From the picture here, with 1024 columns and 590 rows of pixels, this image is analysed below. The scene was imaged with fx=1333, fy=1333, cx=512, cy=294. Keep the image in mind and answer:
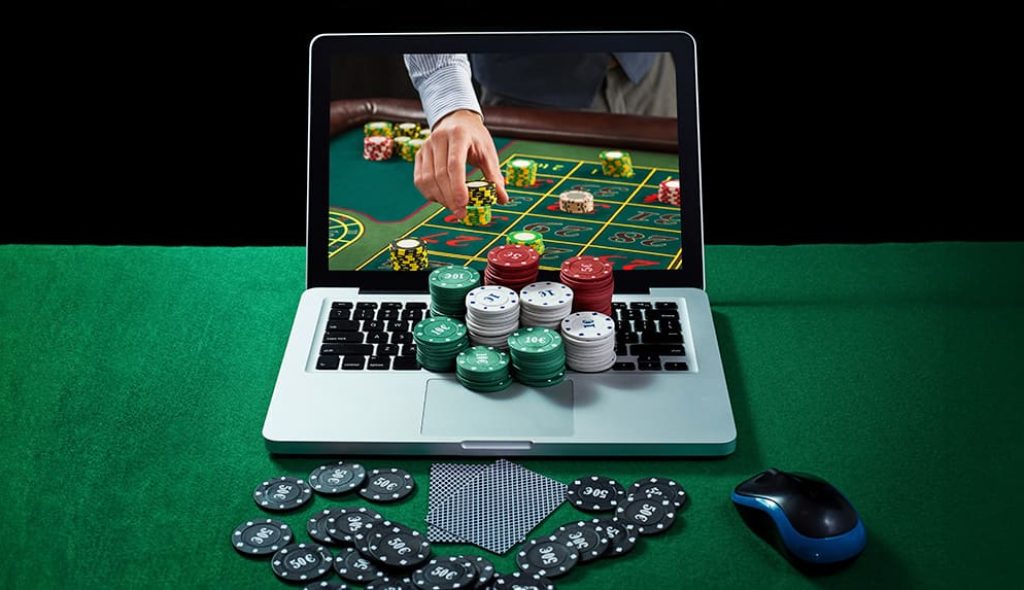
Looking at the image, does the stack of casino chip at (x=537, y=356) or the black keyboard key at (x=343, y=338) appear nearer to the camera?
the stack of casino chip at (x=537, y=356)

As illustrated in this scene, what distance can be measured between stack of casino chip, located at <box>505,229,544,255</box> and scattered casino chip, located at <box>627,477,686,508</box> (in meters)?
0.53

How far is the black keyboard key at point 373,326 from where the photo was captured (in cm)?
204

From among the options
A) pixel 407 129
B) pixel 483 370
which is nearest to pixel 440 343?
pixel 483 370

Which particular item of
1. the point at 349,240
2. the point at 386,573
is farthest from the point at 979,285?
the point at 386,573

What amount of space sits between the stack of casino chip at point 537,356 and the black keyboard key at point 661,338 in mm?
167

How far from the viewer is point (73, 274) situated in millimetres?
2346

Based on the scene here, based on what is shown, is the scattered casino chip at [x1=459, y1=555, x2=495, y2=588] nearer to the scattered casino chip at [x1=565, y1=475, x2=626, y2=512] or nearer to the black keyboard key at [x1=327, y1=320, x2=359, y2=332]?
the scattered casino chip at [x1=565, y1=475, x2=626, y2=512]

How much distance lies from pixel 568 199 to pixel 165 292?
71 cm

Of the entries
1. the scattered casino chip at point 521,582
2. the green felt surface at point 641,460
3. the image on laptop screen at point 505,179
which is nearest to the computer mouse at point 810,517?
the green felt surface at point 641,460

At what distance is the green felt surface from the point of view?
163cm

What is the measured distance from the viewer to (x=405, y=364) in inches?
77.2

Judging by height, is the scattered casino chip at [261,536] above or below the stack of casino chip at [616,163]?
below

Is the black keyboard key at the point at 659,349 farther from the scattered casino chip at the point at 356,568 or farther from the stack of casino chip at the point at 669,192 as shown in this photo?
the scattered casino chip at the point at 356,568

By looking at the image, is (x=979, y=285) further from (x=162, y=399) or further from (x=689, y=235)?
(x=162, y=399)
